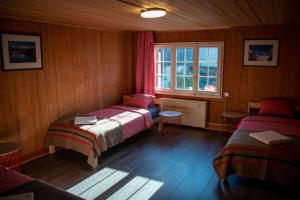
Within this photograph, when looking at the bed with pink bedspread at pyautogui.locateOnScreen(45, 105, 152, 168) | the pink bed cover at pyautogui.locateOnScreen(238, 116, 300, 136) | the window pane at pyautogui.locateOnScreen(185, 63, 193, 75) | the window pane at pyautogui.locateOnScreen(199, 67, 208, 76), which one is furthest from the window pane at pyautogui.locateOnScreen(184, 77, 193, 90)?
the pink bed cover at pyautogui.locateOnScreen(238, 116, 300, 136)

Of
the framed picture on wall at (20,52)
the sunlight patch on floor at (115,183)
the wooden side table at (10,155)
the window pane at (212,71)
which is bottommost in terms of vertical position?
the sunlight patch on floor at (115,183)

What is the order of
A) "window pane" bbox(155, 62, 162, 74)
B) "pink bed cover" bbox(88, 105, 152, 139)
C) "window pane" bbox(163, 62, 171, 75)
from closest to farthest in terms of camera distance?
"pink bed cover" bbox(88, 105, 152, 139), "window pane" bbox(163, 62, 171, 75), "window pane" bbox(155, 62, 162, 74)

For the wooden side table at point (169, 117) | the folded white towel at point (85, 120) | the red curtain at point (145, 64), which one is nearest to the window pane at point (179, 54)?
the red curtain at point (145, 64)

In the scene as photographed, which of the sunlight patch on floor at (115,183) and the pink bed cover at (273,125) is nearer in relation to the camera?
the sunlight patch on floor at (115,183)

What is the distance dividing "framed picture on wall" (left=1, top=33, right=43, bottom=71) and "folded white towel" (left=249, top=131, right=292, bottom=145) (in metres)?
3.25

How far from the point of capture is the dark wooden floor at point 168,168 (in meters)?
2.94

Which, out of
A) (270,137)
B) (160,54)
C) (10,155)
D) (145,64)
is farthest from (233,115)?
(10,155)

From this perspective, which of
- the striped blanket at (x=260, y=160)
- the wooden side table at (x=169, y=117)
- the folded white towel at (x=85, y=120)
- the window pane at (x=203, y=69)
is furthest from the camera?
the window pane at (x=203, y=69)

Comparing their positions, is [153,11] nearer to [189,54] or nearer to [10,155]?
[10,155]

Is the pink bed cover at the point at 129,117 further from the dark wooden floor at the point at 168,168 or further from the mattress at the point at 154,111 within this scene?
the dark wooden floor at the point at 168,168

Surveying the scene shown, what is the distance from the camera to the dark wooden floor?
2943mm

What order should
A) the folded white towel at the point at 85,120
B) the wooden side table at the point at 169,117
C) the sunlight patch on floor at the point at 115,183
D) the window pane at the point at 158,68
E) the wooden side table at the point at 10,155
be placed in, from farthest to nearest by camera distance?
1. the window pane at the point at 158,68
2. the wooden side table at the point at 169,117
3. the folded white towel at the point at 85,120
4. the wooden side table at the point at 10,155
5. the sunlight patch on floor at the point at 115,183

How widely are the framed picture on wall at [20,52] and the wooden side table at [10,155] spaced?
1031 mm

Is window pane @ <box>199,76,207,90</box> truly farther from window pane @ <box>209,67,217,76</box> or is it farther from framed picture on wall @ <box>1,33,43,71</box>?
framed picture on wall @ <box>1,33,43,71</box>
